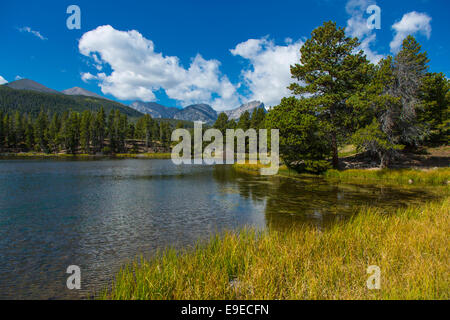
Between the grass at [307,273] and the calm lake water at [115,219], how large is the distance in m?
2.97

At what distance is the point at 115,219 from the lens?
54.1 feet

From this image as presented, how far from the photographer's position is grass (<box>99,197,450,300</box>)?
5914mm

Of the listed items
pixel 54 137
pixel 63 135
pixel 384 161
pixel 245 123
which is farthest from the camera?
pixel 54 137

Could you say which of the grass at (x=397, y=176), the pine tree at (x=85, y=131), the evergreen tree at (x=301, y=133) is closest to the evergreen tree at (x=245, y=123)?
the pine tree at (x=85, y=131)

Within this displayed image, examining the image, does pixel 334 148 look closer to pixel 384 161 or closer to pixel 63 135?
pixel 384 161

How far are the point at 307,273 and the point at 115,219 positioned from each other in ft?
45.6

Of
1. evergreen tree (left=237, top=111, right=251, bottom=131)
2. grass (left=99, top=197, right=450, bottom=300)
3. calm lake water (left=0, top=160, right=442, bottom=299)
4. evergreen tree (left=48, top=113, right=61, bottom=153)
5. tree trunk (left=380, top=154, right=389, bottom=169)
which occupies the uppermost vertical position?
evergreen tree (left=237, top=111, right=251, bottom=131)

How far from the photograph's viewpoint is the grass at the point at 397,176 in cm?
A: 2914

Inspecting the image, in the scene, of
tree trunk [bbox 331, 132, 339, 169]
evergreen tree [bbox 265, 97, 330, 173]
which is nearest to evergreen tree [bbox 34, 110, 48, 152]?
evergreen tree [bbox 265, 97, 330, 173]

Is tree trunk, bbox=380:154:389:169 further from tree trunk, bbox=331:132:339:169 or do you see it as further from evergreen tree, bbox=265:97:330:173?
evergreen tree, bbox=265:97:330:173

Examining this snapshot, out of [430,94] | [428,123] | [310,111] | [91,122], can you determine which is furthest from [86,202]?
[91,122]

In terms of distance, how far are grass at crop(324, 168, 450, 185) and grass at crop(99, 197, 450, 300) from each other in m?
25.7

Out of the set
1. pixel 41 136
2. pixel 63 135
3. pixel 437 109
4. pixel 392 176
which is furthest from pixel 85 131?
pixel 437 109
